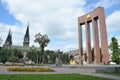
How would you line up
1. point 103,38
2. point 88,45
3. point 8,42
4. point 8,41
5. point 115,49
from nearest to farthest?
point 115,49 → point 103,38 → point 88,45 → point 8,42 → point 8,41

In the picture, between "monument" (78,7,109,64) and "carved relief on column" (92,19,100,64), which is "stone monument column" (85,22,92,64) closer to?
"monument" (78,7,109,64)

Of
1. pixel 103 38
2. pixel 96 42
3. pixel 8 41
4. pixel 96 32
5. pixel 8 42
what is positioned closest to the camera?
pixel 103 38

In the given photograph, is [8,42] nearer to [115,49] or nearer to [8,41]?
[8,41]

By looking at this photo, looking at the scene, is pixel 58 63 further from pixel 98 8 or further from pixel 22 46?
pixel 22 46

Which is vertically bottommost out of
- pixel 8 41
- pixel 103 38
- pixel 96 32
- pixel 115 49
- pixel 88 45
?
pixel 115 49

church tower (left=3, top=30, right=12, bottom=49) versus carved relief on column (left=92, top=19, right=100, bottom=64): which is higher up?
church tower (left=3, top=30, right=12, bottom=49)

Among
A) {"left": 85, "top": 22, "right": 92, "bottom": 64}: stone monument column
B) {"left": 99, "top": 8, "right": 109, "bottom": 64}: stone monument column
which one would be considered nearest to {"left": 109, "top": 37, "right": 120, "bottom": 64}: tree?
{"left": 99, "top": 8, "right": 109, "bottom": 64}: stone monument column

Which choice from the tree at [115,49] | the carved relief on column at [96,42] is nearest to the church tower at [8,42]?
the carved relief on column at [96,42]

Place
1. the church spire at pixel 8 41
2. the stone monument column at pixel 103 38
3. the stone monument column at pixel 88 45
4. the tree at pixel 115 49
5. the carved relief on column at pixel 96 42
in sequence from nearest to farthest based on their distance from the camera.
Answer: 1. the tree at pixel 115 49
2. the stone monument column at pixel 103 38
3. the carved relief on column at pixel 96 42
4. the stone monument column at pixel 88 45
5. the church spire at pixel 8 41

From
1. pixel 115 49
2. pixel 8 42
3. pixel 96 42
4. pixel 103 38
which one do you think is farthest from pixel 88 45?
pixel 8 42

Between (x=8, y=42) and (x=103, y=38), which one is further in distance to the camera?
(x=8, y=42)

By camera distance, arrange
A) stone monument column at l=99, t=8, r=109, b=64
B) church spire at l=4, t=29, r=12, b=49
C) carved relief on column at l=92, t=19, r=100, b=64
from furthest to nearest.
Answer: church spire at l=4, t=29, r=12, b=49
carved relief on column at l=92, t=19, r=100, b=64
stone monument column at l=99, t=8, r=109, b=64

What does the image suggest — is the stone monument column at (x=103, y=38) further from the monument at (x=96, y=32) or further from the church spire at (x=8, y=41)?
the church spire at (x=8, y=41)

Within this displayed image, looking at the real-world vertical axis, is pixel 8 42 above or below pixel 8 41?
below
